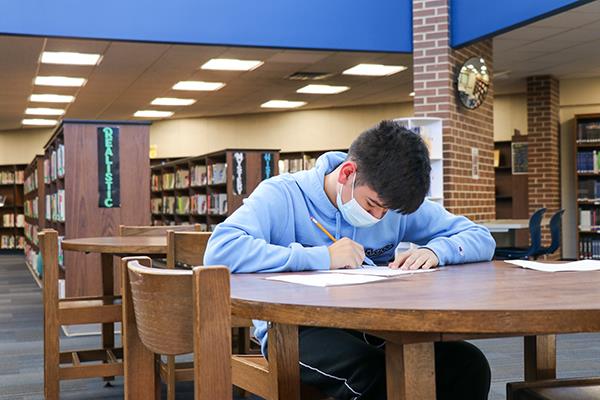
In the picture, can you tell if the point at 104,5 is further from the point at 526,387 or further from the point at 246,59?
the point at 526,387

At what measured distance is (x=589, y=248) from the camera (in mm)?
10805

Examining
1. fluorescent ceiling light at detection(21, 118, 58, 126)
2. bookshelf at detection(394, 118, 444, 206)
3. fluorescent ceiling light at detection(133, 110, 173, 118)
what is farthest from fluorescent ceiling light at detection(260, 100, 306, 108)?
bookshelf at detection(394, 118, 444, 206)

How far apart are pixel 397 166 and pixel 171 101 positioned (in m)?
10.8

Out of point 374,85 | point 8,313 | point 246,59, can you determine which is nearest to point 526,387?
point 8,313

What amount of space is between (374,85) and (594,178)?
3.41 m

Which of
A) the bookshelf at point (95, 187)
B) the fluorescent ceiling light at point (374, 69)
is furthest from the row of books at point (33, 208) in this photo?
the bookshelf at point (95, 187)

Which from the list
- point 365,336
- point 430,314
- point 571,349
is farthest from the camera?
point 571,349

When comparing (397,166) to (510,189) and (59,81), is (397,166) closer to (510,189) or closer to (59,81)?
(59,81)

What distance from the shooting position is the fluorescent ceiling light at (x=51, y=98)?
1137 centimetres

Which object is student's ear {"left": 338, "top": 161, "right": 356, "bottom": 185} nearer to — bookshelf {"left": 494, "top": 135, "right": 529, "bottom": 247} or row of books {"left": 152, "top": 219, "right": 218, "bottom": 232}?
row of books {"left": 152, "top": 219, "right": 218, "bottom": 232}

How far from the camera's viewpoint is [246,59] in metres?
8.78

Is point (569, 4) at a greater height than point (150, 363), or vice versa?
point (569, 4)

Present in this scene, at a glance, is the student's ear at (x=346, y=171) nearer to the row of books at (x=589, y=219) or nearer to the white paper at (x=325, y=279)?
the white paper at (x=325, y=279)

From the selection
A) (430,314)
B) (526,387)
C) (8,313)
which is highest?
(430,314)
